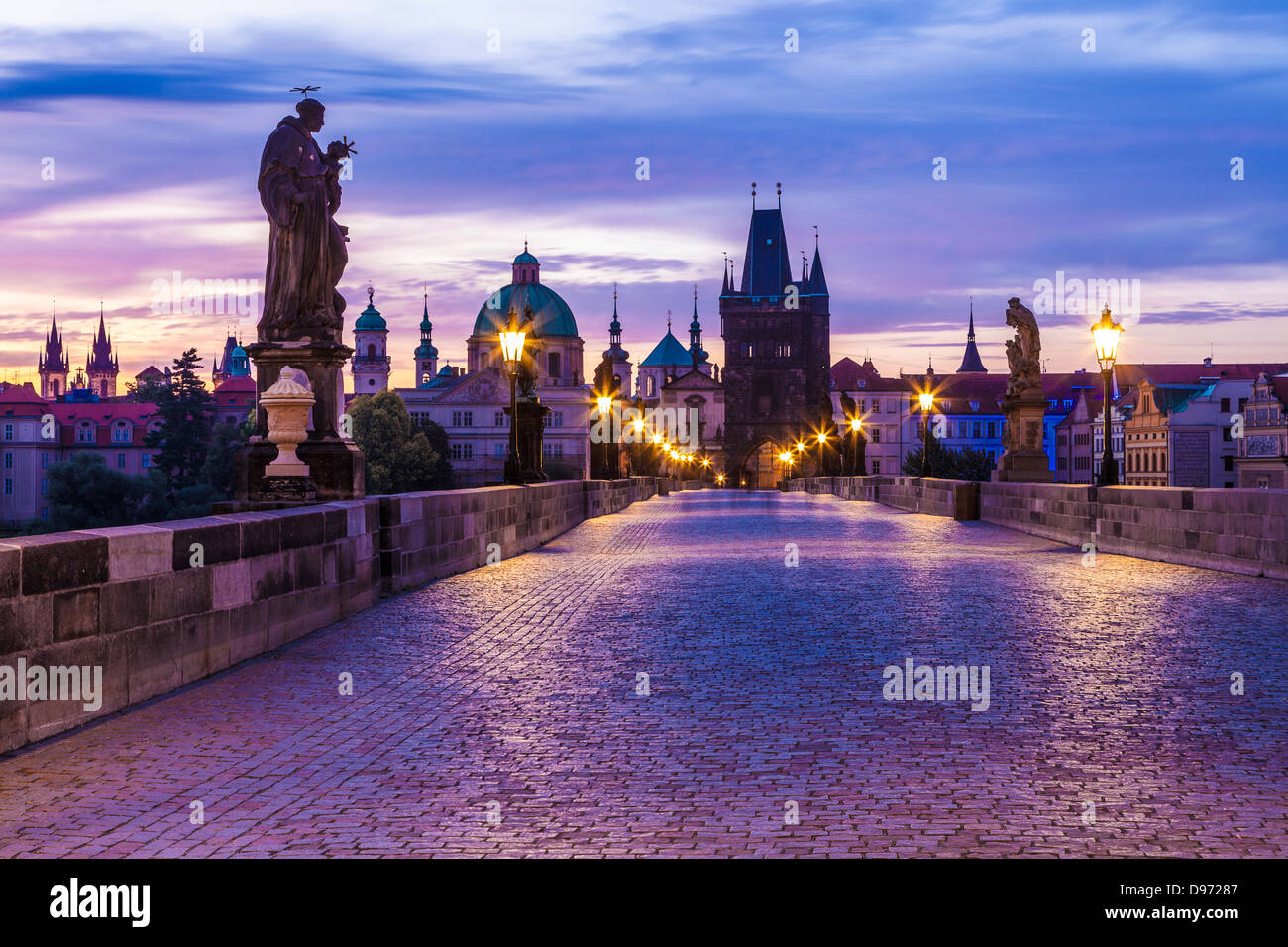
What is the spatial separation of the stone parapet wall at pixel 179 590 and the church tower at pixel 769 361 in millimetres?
127065

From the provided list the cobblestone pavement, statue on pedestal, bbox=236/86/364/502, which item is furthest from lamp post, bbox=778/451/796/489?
the cobblestone pavement

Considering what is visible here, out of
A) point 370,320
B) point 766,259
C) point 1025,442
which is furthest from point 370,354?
point 1025,442

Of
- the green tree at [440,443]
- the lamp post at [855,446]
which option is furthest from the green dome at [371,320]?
the lamp post at [855,446]

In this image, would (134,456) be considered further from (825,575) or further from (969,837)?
(969,837)

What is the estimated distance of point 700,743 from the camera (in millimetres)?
6527

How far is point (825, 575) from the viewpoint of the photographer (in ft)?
52.1

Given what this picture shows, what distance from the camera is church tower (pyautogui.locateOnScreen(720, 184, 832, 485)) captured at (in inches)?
5536

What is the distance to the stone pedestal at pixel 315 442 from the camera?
15.3 meters

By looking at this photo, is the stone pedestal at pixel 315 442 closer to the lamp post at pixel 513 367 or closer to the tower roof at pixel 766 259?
the lamp post at pixel 513 367

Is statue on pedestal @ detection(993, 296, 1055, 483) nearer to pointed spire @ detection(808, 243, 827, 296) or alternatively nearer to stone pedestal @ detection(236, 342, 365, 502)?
stone pedestal @ detection(236, 342, 365, 502)

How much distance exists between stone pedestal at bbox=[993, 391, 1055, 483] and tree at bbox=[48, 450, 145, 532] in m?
77.4

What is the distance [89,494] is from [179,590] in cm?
9597
